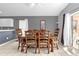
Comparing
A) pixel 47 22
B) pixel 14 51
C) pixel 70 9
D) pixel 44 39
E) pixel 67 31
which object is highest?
pixel 70 9

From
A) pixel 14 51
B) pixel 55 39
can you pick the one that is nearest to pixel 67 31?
pixel 55 39

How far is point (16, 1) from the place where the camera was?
2.11 m

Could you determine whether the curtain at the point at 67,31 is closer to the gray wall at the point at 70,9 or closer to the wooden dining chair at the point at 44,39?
the gray wall at the point at 70,9

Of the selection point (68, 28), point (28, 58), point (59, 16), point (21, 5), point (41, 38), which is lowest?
point (28, 58)

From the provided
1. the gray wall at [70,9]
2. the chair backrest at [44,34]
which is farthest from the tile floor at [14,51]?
the gray wall at [70,9]

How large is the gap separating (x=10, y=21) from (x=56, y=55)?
964mm

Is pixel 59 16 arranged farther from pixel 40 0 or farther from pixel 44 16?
pixel 40 0

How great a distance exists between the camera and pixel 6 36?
2.25 m

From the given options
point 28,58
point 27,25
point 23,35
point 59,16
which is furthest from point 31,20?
point 28,58

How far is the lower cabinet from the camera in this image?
7.30ft

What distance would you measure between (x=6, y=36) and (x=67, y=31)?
1063mm

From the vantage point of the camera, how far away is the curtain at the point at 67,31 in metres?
2.27

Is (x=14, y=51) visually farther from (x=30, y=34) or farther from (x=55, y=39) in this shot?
(x=55, y=39)

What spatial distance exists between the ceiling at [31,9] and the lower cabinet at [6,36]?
31 centimetres
